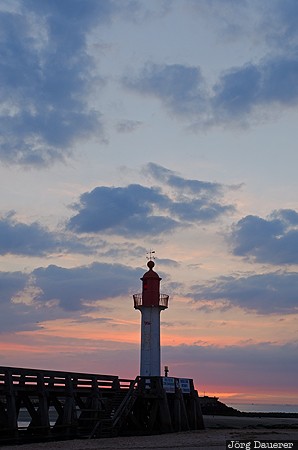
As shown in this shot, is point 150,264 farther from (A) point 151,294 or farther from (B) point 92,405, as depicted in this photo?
(B) point 92,405

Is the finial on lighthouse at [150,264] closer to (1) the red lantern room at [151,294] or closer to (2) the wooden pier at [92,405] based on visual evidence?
(1) the red lantern room at [151,294]

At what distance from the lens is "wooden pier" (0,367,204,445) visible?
28.0 metres

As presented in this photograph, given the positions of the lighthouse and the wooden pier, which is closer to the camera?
the wooden pier

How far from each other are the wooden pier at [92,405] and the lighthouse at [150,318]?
6.15ft

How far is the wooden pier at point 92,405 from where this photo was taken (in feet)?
91.9

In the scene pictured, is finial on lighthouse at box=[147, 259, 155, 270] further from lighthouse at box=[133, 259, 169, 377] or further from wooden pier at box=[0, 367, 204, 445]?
wooden pier at box=[0, 367, 204, 445]

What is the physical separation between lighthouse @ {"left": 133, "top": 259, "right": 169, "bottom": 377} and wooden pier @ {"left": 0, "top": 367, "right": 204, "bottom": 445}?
1.88 m

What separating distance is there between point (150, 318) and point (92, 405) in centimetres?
747

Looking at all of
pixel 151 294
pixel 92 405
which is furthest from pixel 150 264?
pixel 92 405

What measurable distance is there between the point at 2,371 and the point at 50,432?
4308 millimetres

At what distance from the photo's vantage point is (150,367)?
3734cm

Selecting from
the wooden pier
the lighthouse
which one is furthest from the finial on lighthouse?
the wooden pier

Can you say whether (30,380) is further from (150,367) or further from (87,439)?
(150,367)

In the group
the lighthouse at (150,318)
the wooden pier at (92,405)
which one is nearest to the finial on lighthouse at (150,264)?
the lighthouse at (150,318)
